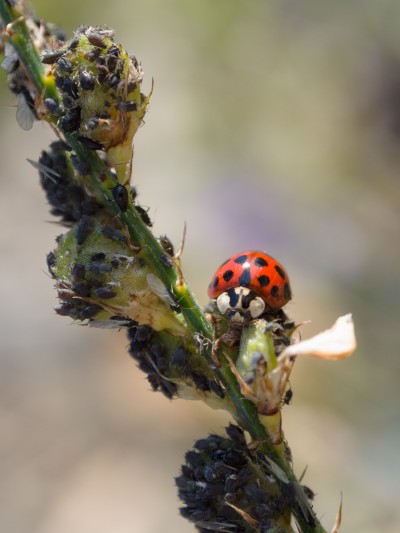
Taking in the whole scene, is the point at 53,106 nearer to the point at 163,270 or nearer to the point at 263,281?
the point at 163,270

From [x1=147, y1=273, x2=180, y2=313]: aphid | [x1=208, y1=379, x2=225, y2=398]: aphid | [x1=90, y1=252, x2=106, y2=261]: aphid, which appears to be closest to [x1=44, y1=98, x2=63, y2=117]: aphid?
[x1=90, y1=252, x2=106, y2=261]: aphid

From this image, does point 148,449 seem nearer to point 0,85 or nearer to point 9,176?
point 9,176

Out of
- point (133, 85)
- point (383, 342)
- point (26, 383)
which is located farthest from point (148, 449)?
point (133, 85)

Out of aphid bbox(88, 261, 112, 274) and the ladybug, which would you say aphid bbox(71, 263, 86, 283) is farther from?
the ladybug

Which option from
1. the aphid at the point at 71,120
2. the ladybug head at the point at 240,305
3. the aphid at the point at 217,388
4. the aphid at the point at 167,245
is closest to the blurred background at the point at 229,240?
the ladybug head at the point at 240,305

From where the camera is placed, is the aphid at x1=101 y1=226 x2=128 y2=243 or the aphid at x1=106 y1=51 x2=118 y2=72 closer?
the aphid at x1=106 y1=51 x2=118 y2=72

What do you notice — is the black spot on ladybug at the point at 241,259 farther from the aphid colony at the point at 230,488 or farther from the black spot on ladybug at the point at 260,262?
the aphid colony at the point at 230,488

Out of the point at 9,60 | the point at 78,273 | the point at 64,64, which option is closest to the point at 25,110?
the point at 9,60
